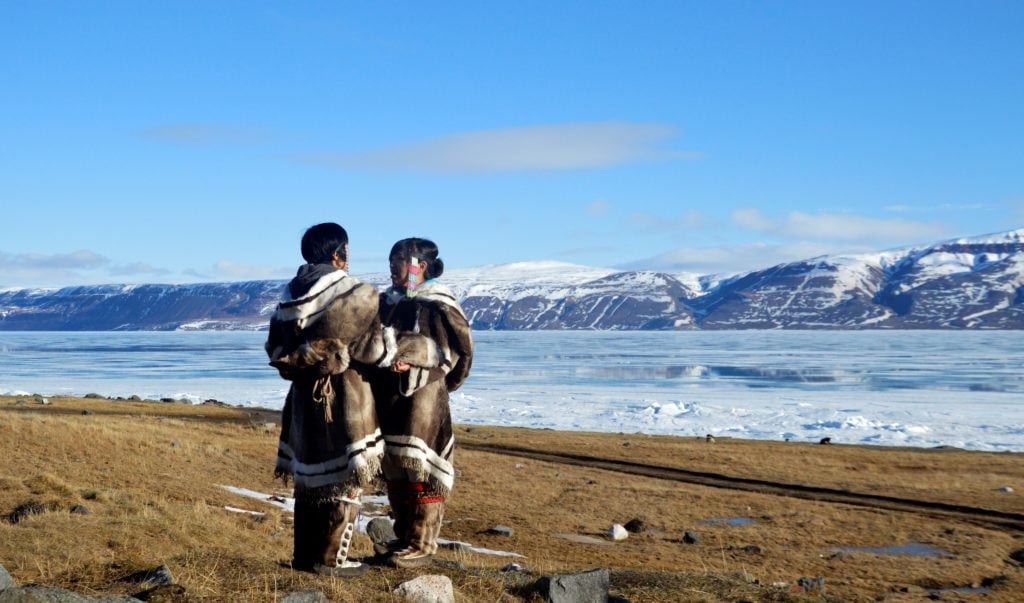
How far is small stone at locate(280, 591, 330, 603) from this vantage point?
23.3ft

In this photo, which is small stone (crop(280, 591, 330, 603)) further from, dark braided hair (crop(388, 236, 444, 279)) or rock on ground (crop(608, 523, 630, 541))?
rock on ground (crop(608, 523, 630, 541))

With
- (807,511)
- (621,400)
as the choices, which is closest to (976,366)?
(621,400)

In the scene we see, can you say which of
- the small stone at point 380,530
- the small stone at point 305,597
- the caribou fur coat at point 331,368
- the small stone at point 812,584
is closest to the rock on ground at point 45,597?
the small stone at point 305,597

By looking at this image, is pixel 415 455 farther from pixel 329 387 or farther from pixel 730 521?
pixel 730 521

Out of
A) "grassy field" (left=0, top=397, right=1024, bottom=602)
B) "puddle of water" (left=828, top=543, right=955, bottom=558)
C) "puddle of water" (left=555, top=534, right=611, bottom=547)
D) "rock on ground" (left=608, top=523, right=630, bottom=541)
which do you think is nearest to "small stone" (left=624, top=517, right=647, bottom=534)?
"rock on ground" (left=608, top=523, right=630, bottom=541)

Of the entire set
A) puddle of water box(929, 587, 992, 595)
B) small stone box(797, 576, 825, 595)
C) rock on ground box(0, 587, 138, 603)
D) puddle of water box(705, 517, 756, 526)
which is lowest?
puddle of water box(705, 517, 756, 526)

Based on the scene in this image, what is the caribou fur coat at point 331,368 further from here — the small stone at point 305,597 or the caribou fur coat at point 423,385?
the small stone at point 305,597

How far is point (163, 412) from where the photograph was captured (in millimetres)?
40125

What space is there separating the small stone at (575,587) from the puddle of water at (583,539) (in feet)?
27.1

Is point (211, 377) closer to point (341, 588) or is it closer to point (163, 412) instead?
point (163, 412)

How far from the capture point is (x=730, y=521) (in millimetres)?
19344

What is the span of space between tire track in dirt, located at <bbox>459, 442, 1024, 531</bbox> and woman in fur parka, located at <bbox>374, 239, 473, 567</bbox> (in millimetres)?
14446

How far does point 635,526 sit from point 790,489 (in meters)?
7.34

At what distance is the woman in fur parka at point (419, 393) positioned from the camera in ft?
26.1
